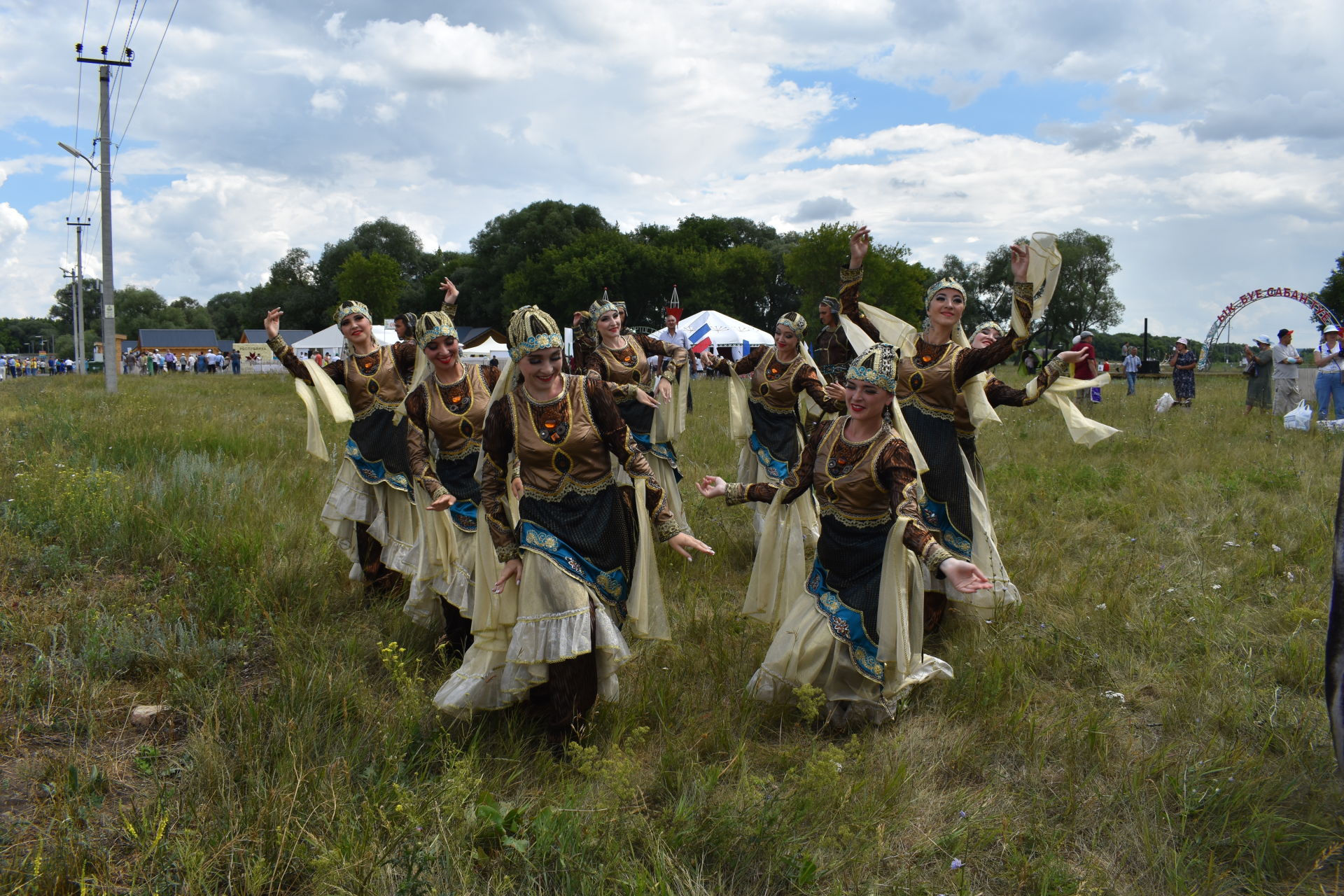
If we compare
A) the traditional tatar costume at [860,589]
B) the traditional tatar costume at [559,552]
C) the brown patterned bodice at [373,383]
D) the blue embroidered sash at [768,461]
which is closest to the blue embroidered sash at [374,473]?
the brown patterned bodice at [373,383]

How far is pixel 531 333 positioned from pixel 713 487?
1.24m

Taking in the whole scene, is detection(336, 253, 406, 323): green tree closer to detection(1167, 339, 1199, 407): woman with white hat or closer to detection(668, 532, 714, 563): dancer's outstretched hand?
detection(1167, 339, 1199, 407): woman with white hat

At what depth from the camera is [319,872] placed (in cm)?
301

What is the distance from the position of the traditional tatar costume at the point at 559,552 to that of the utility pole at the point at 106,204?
20825 mm

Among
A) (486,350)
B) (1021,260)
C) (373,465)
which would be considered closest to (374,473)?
(373,465)

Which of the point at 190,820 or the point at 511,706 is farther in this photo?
the point at 511,706

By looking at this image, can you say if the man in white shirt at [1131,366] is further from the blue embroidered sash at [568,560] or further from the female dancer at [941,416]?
the blue embroidered sash at [568,560]

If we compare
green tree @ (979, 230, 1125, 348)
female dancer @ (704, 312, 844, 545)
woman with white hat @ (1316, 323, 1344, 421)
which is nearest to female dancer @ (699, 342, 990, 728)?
female dancer @ (704, 312, 844, 545)

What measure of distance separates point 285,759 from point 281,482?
20.5ft

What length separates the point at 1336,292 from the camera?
54156mm

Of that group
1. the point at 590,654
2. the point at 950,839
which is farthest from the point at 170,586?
the point at 950,839

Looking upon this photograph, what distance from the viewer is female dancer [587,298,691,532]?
7605mm

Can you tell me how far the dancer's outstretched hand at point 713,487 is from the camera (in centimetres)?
452

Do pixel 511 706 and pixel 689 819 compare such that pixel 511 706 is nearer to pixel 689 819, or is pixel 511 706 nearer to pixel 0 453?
pixel 689 819
